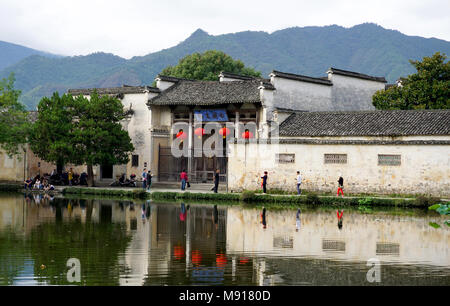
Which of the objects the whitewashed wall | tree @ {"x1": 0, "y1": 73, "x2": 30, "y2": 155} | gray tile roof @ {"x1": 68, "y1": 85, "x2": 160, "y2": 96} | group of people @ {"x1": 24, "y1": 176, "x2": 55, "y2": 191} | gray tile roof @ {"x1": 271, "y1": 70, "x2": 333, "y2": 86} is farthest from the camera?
gray tile roof @ {"x1": 68, "y1": 85, "x2": 160, "y2": 96}

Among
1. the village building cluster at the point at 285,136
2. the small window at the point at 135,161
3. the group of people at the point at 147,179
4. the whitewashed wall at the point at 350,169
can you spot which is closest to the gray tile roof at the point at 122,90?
the village building cluster at the point at 285,136

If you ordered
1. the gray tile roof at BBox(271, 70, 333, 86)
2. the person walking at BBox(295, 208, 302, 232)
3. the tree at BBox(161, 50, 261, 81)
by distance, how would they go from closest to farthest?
the person walking at BBox(295, 208, 302, 232) → the gray tile roof at BBox(271, 70, 333, 86) → the tree at BBox(161, 50, 261, 81)

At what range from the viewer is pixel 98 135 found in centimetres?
3331

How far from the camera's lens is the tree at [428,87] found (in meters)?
34.4

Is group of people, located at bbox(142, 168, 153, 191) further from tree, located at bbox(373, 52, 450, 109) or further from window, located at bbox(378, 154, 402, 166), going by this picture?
tree, located at bbox(373, 52, 450, 109)

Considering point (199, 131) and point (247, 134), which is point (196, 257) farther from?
point (199, 131)

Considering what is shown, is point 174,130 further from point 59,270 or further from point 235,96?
point 59,270

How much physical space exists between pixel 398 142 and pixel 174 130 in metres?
15.1

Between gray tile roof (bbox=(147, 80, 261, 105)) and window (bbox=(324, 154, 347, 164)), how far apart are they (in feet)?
22.8

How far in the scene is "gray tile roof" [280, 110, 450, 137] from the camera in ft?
93.1

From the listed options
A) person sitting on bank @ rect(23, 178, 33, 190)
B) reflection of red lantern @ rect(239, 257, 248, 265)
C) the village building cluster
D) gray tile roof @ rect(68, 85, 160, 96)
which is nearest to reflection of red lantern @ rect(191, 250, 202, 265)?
reflection of red lantern @ rect(239, 257, 248, 265)

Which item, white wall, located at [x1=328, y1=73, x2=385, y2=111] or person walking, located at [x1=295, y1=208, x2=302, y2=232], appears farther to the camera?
white wall, located at [x1=328, y1=73, x2=385, y2=111]

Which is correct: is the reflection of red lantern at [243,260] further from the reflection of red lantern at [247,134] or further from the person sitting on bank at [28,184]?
the person sitting on bank at [28,184]
